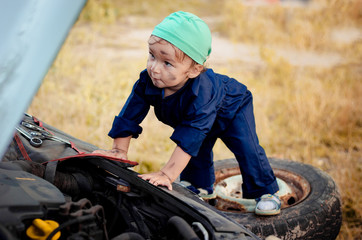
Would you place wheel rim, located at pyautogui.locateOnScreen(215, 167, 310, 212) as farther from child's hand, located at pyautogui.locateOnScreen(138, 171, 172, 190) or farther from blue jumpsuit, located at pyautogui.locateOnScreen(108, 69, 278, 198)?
child's hand, located at pyautogui.locateOnScreen(138, 171, 172, 190)

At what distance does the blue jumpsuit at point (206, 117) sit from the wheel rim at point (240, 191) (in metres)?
0.17

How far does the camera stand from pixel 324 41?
688 centimetres

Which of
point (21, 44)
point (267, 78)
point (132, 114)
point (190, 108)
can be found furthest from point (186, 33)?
point (267, 78)

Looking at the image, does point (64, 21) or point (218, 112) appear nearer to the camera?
point (64, 21)

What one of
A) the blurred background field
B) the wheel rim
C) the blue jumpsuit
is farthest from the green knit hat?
the blurred background field

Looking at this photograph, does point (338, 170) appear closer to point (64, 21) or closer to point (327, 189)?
point (327, 189)

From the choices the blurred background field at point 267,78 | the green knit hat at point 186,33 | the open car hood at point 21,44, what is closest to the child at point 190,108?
the green knit hat at point 186,33

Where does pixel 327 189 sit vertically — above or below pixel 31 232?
above

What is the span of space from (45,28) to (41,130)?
1382 mm

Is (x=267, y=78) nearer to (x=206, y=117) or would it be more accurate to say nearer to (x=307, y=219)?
(x=307, y=219)

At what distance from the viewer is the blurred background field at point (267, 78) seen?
4.17 meters

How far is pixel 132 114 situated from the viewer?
2.29m

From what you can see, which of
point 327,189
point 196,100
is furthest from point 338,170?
point 196,100

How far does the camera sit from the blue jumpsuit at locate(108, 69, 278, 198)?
6.81 ft
